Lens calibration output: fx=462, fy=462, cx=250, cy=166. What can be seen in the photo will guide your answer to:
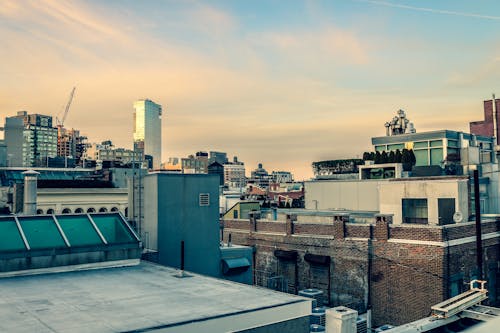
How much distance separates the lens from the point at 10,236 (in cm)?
2020

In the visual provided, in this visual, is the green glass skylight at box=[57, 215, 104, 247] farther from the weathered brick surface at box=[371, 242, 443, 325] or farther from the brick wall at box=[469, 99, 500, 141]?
the brick wall at box=[469, 99, 500, 141]

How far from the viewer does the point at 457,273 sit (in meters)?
32.7

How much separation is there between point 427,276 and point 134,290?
23.1 metres

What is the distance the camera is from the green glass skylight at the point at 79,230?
21234mm

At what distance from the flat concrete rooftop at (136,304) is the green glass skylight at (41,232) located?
4.90 feet

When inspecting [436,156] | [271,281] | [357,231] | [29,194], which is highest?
[436,156]

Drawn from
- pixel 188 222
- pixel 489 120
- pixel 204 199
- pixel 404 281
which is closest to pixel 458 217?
pixel 404 281

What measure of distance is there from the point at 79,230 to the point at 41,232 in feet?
5.58

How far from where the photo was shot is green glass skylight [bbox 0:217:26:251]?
19344 mm

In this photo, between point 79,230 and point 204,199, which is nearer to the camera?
point 79,230

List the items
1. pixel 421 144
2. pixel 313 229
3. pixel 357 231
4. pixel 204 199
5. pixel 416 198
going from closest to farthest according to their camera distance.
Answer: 1. pixel 204 199
2. pixel 357 231
3. pixel 416 198
4. pixel 313 229
5. pixel 421 144

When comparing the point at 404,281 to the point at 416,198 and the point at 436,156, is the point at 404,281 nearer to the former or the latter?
the point at 416,198

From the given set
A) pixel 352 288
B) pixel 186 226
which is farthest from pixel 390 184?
pixel 186 226

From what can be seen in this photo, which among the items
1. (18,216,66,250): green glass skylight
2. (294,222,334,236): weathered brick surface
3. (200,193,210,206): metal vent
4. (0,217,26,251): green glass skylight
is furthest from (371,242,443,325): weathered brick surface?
(0,217,26,251): green glass skylight
